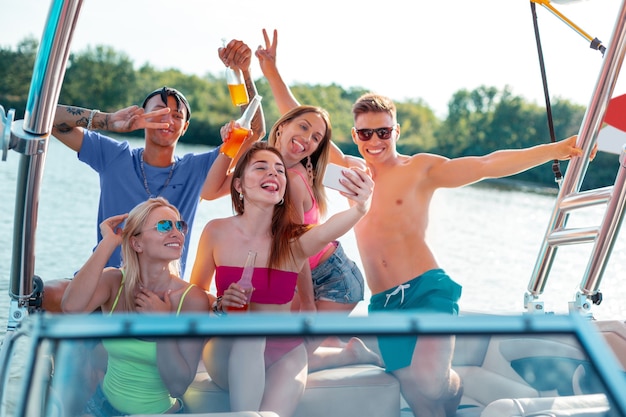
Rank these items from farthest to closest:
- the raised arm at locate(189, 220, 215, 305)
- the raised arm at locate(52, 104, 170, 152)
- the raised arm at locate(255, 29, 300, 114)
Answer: the raised arm at locate(255, 29, 300, 114)
the raised arm at locate(52, 104, 170, 152)
the raised arm at locate(189, 220, 215, 305)

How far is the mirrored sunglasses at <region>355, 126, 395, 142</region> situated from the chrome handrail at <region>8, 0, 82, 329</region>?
123cm

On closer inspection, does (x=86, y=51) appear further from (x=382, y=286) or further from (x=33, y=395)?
(x=33, y=395)

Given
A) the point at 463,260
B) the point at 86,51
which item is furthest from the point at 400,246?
the point at 86,51

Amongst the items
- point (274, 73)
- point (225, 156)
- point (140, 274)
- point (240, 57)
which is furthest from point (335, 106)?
point (140, 274)

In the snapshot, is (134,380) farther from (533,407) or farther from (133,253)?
(133,253)

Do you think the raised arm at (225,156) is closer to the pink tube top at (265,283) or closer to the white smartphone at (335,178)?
the pink tube top at (265,283)

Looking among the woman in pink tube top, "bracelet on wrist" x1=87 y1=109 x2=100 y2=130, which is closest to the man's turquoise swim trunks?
the woman in pink tube top

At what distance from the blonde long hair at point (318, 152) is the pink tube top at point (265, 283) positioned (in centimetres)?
56

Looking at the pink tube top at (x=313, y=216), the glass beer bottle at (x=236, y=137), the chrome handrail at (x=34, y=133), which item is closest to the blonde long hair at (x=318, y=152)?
the pink tube top at (x=313, y=216)

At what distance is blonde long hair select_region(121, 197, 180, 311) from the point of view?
2.12 meters

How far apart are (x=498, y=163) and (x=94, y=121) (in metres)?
1.35

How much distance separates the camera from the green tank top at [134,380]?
95 centimetres

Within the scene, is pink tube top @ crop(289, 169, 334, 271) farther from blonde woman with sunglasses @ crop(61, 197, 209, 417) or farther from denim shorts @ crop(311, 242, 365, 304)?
blonde woman with sunglasses @ crop(61, 197, 209, 417)

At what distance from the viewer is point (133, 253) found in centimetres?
218
